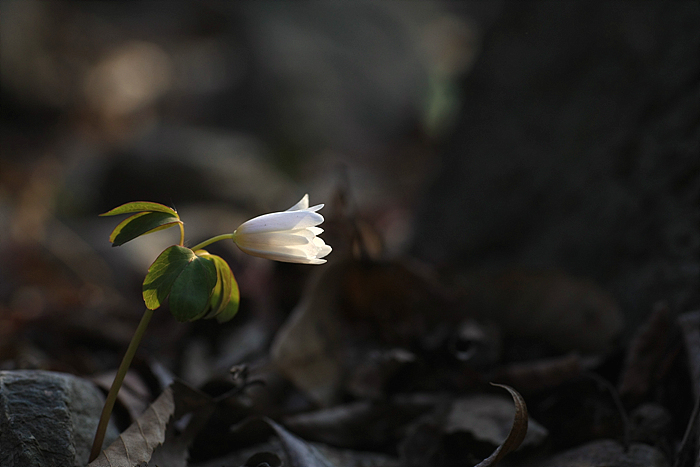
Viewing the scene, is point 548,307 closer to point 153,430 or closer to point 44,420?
point 153,430

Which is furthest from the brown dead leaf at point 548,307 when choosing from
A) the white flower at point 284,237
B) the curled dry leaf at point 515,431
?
the white flower at point 284,237

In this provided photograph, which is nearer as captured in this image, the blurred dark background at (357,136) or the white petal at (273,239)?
the white petal at (273,239)

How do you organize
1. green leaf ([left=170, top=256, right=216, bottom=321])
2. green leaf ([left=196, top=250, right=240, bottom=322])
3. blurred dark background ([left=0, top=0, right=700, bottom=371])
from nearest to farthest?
green leaf ([left=170, top=256, right=216, bottom=321]) → green leaf ([left=196, top=250, right=240, bottom=322]) → blurred dark background ([left=0, top=0, right=700, bottom=371])

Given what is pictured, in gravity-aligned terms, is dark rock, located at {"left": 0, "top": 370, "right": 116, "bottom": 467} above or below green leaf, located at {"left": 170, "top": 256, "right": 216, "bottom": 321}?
below

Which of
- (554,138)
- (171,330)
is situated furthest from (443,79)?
(171,330)

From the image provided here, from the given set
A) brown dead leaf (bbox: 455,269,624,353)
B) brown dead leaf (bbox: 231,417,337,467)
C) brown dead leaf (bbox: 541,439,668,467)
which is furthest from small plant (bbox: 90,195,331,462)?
brown dead leaf (bbox: 455,269,624,353)

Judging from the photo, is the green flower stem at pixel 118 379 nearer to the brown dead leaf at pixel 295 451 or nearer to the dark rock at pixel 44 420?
the dark rock at pixel 44 420

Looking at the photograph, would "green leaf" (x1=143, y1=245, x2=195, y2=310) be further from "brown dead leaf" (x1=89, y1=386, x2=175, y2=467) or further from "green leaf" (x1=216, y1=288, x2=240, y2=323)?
"brown dead leaf" (x1=89, y1=386, x2=175, y2=467)

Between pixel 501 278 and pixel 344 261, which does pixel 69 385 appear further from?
pixel 501 278

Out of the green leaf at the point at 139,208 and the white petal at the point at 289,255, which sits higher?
the green leaf at the point at 139,208
